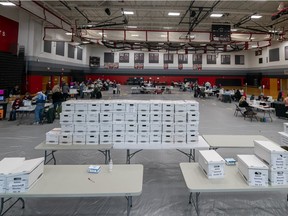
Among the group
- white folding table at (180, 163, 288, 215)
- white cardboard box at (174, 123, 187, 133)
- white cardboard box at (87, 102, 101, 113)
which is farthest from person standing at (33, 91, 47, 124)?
white folding table at (180, 163, 288, 215)

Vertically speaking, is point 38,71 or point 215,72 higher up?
point 215,72

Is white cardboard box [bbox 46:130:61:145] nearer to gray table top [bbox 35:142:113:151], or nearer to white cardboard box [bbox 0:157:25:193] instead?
gray table top [bbox 35:142:113:151]

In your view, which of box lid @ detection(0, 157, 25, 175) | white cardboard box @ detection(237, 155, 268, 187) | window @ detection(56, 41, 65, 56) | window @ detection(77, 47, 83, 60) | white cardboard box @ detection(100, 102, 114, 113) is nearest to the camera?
box lid @ detection(0, 157, 25, 175)

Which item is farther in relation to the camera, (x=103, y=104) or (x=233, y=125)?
(x=233, y=125)

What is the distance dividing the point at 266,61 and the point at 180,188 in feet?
91.8

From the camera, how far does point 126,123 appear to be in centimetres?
463

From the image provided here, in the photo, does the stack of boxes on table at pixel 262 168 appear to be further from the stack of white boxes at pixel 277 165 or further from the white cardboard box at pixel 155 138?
the white cardboard box at pixel 155 138

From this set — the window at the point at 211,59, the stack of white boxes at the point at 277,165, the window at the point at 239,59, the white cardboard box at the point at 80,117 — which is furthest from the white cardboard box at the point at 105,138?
the window at the point at 239,59

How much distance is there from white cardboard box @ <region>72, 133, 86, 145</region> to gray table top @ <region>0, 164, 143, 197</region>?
1298 mm

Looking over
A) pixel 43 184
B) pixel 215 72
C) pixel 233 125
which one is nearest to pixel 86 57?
pixel 215 72

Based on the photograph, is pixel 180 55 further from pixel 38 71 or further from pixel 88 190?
pixel 88 190

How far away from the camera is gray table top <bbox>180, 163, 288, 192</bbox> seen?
2697mm

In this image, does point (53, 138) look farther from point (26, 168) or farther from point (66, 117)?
point (26, 168)

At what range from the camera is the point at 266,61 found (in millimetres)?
27109
